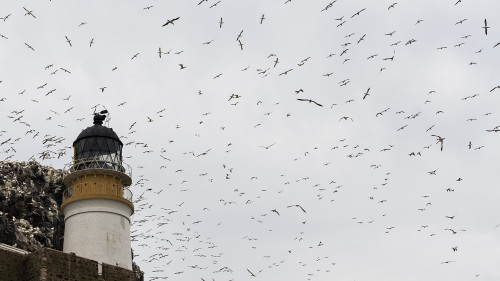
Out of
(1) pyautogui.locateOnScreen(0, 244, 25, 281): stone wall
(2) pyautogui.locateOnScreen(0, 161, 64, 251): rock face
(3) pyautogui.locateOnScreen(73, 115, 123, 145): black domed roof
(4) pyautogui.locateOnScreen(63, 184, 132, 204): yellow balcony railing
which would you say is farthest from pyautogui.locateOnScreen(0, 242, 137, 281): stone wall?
(2) pyautogui.locateOnScreen(0, 161, 64, 251): rock face

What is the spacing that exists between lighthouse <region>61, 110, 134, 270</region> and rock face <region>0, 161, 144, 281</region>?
824 centimetres

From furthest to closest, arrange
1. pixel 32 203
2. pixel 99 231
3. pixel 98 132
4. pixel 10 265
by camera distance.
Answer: pixel 32 203 < pixel 98 132 < pixel 99 231 < pixel 10 265

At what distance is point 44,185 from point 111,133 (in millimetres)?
15980

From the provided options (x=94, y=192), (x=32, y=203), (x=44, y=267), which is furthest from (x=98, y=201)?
(x=32, y=203)

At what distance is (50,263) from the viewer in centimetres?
2173

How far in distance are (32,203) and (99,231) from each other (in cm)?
1684

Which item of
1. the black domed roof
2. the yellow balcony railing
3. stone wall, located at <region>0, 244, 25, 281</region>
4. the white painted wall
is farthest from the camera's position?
the black domed roof

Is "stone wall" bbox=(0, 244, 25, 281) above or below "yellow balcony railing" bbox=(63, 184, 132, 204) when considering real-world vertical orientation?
below

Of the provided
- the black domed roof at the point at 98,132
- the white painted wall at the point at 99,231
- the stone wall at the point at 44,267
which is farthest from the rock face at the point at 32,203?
the stone wall at the point at 44,267

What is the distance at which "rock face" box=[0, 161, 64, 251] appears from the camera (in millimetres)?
42062

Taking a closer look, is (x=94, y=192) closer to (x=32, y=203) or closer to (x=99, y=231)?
(x=99, y=231)

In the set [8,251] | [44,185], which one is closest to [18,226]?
[44,185]

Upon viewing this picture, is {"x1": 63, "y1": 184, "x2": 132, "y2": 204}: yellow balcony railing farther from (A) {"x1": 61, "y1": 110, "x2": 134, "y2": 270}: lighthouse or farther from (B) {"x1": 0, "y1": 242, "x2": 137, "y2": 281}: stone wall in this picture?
(B) {"x1": 0, "y1": 242, "x2": 137, "y2": 281}: stone wall

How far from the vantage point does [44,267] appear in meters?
21.5
